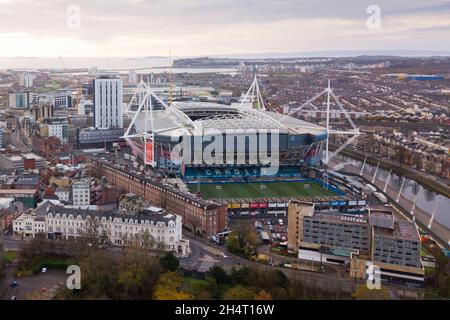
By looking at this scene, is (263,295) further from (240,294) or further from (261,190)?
(261,190)

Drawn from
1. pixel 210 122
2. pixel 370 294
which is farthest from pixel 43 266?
pixel 210 122

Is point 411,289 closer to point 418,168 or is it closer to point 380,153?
point 418,168

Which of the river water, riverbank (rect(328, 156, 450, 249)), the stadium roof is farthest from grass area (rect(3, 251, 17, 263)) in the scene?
the river water

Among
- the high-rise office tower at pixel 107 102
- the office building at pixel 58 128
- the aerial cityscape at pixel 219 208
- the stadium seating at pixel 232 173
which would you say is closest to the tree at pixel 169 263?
the aerial cityscape at pixel 219 208

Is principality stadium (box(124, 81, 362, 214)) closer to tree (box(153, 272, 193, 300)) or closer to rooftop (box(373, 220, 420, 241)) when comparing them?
rooftop (box(373, 220, 420, 241))

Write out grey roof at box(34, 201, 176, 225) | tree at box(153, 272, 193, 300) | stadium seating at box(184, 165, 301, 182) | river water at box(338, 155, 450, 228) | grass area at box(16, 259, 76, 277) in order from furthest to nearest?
stadium seating at box(184, 165, 301, 182), river water at box(338, 155, 450, 228), grey roof at box(34, 201, 176, 225), grass area at box(16, 259, 76, 277), tree at box(153, 272, 193, 300)

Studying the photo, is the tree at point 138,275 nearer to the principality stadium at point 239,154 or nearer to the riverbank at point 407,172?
the principality stadium at point 239,154
